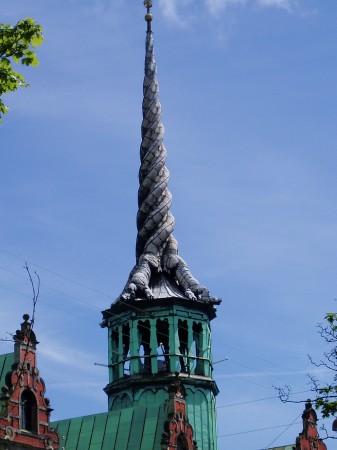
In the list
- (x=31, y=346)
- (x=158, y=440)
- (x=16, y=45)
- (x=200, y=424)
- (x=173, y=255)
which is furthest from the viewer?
(x=173, y=255)

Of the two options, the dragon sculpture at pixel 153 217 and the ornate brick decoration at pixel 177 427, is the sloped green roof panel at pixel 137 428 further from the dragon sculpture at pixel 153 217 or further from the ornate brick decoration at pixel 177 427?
the dragon sculpture at pixel 153 217

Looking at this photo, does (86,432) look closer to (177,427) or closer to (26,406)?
(177,427)

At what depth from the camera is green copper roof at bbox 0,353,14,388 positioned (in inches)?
1657

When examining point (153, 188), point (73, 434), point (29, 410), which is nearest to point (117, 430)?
point (73, 434)

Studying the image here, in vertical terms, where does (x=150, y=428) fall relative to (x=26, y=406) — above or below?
above

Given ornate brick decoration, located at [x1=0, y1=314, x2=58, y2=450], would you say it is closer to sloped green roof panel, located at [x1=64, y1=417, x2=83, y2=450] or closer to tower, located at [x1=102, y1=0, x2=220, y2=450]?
sloped green roof panel, located at [x1=64, y1=417, x2=83, y2=450]

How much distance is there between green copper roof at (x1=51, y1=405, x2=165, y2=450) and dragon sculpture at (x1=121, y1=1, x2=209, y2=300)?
331 inches

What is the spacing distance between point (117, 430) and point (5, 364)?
794 centimetres

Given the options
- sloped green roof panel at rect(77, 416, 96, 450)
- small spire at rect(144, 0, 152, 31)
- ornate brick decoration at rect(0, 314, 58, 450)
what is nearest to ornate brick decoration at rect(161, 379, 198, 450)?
sloped green roof panel at rect(77, 416, 96, 450)

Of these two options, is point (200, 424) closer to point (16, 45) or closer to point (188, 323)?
point (188, 323)

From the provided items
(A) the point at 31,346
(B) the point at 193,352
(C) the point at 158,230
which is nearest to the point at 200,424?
(B) the point at 193,352

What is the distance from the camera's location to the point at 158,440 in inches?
1845

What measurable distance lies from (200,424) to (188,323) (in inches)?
203

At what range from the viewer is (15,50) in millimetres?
22469
